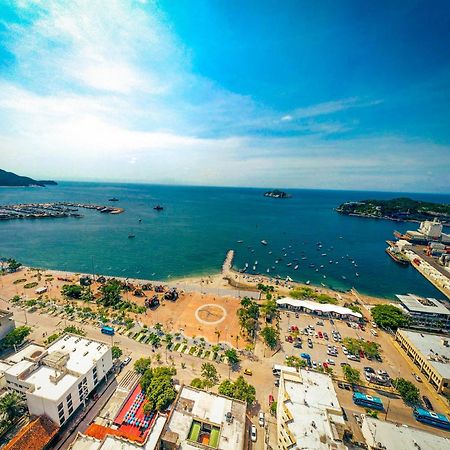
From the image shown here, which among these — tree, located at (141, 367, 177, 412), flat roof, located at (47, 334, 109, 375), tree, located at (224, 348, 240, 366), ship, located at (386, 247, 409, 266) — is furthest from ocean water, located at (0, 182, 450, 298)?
tree, located at (141, 367, 177, 412)

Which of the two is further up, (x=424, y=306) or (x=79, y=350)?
(x=79, y=350)

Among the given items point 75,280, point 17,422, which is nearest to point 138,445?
point 17,422

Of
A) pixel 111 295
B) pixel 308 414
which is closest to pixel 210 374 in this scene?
pixel 308 414

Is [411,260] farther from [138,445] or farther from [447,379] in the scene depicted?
[138,445]

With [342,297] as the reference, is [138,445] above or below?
above

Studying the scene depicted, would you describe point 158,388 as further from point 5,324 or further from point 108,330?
point 5,324
